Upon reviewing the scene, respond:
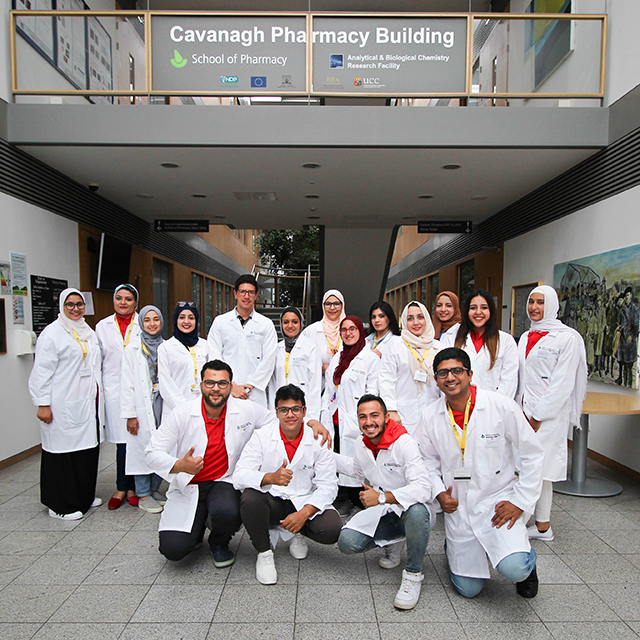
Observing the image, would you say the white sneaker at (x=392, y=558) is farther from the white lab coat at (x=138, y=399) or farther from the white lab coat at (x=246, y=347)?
the white lab coat at (x=138, y=399)

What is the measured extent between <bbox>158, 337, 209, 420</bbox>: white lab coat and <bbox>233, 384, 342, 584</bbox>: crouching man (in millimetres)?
1128

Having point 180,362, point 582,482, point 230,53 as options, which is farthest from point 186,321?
point 582,482

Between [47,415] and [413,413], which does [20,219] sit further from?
[413,413]

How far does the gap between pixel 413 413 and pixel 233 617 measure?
2.11m

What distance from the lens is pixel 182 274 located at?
13.8 m

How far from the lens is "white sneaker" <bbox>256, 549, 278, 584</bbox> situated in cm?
303

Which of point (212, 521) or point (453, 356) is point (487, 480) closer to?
point (453, 356)

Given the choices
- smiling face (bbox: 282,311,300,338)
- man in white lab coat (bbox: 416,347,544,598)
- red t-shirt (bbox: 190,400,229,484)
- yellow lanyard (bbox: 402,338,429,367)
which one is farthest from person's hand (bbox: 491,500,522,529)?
smiling face (bbox: 282,311,300,338)

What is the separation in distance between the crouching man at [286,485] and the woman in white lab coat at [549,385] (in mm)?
1706

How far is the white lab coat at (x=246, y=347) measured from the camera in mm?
4539

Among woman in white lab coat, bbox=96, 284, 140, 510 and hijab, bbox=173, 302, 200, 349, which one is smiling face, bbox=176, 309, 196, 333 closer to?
hijab, bbox=173, 302, 200, 349

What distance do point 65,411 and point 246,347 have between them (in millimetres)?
1586

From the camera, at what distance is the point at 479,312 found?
393 cm

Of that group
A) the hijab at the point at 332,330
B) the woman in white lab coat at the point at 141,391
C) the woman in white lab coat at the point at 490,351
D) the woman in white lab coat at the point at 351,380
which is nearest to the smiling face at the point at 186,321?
the woman in white lab coat at the point at 141,391
